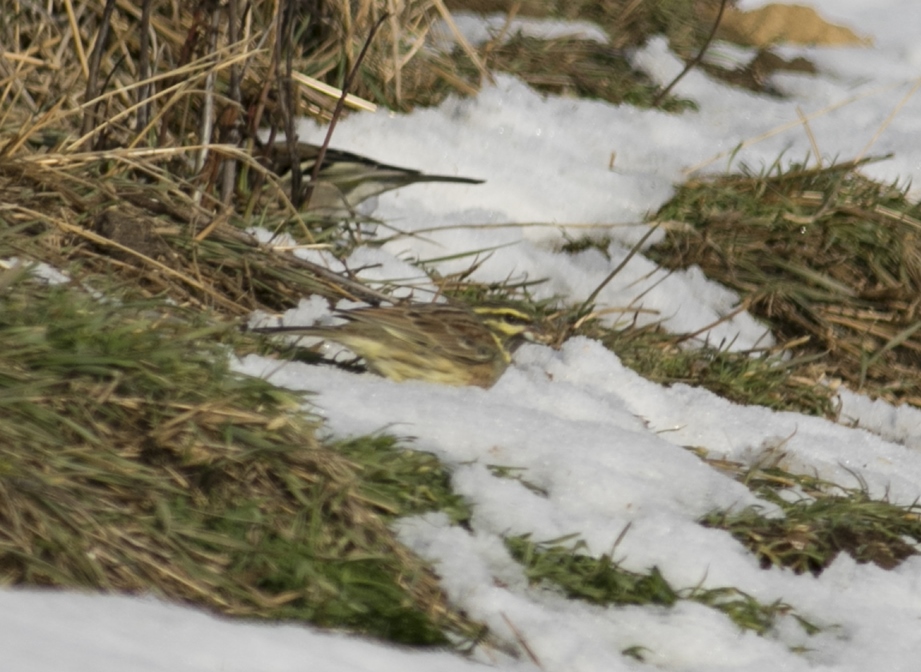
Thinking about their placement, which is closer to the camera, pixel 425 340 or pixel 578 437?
pixel 578 437

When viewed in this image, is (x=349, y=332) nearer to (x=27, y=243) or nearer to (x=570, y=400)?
(x=570, y=400)

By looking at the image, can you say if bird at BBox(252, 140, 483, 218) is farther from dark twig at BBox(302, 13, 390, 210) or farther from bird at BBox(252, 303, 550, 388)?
bird at BBox(252, 303, 550, 388)

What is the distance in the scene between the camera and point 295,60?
6.20 metres

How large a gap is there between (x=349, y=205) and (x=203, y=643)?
10.9 feet

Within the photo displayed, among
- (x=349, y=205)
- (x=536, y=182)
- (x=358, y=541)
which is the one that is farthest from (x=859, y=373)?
(x=358, y=541)

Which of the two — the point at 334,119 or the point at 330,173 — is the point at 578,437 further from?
the point at 330,173

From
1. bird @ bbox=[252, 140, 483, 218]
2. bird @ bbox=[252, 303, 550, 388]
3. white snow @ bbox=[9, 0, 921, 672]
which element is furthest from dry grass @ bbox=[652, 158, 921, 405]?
bird @ bbox=[252, 303, 550, 388]

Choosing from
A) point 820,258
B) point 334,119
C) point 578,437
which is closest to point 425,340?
point 578,437

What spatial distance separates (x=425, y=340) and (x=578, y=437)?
76 centimetres

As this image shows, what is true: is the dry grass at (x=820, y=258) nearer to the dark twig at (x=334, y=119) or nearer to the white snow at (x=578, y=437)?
the white snow at (x=578, y=437)

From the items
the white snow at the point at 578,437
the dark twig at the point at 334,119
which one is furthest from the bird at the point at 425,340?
the dark twig at the point at 334,119

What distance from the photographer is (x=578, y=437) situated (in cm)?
399

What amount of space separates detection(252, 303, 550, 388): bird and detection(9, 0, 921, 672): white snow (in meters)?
0.10

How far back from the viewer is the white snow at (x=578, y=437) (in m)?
2.70
